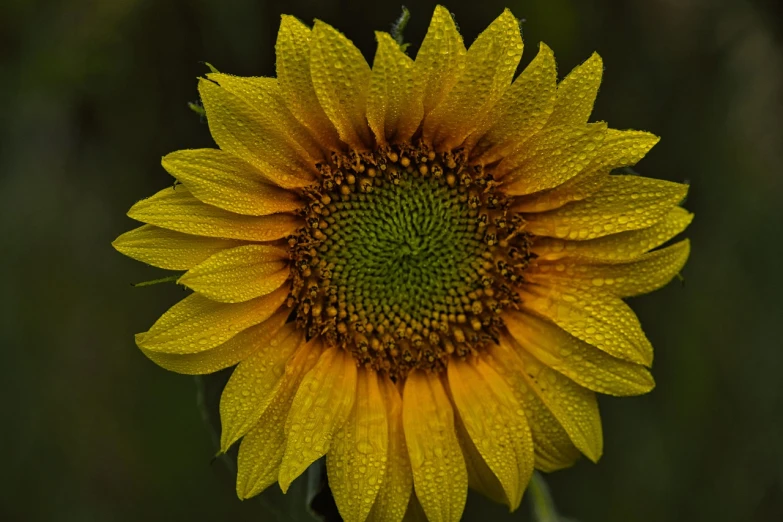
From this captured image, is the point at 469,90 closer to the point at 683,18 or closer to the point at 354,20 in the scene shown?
the point at 354,20

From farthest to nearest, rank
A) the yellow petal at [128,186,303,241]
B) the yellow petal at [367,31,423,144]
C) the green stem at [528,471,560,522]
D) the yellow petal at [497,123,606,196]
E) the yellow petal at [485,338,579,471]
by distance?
the green stem at [528,471,560,522], the yellow petal at [485,338,579,471], the yellow petal at [497,123,606,196], the yellow petal at [128,186,303,241], the yellow petal at [367,31,423,144]

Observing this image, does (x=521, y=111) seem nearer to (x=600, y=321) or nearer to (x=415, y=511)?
(x=600, y=321)

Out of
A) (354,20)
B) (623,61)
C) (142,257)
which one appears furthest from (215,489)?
(623,61)

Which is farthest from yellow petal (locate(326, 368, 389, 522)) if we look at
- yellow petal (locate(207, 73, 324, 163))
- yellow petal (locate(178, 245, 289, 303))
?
yellow petal (locate(207, 73, 324, 163))

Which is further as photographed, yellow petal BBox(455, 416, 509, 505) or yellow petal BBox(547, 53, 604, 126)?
yellow petal BBox(455, 416, 509, 505)

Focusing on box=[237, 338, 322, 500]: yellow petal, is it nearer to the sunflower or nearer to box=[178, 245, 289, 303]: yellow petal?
the sunflower

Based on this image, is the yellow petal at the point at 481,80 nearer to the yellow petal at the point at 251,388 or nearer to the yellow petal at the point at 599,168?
the yellow petal at the point at 599,168

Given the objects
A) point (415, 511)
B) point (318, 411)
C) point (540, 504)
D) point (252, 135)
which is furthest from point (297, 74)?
point (540, 504)

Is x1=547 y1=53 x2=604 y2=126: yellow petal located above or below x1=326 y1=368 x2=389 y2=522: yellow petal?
above
